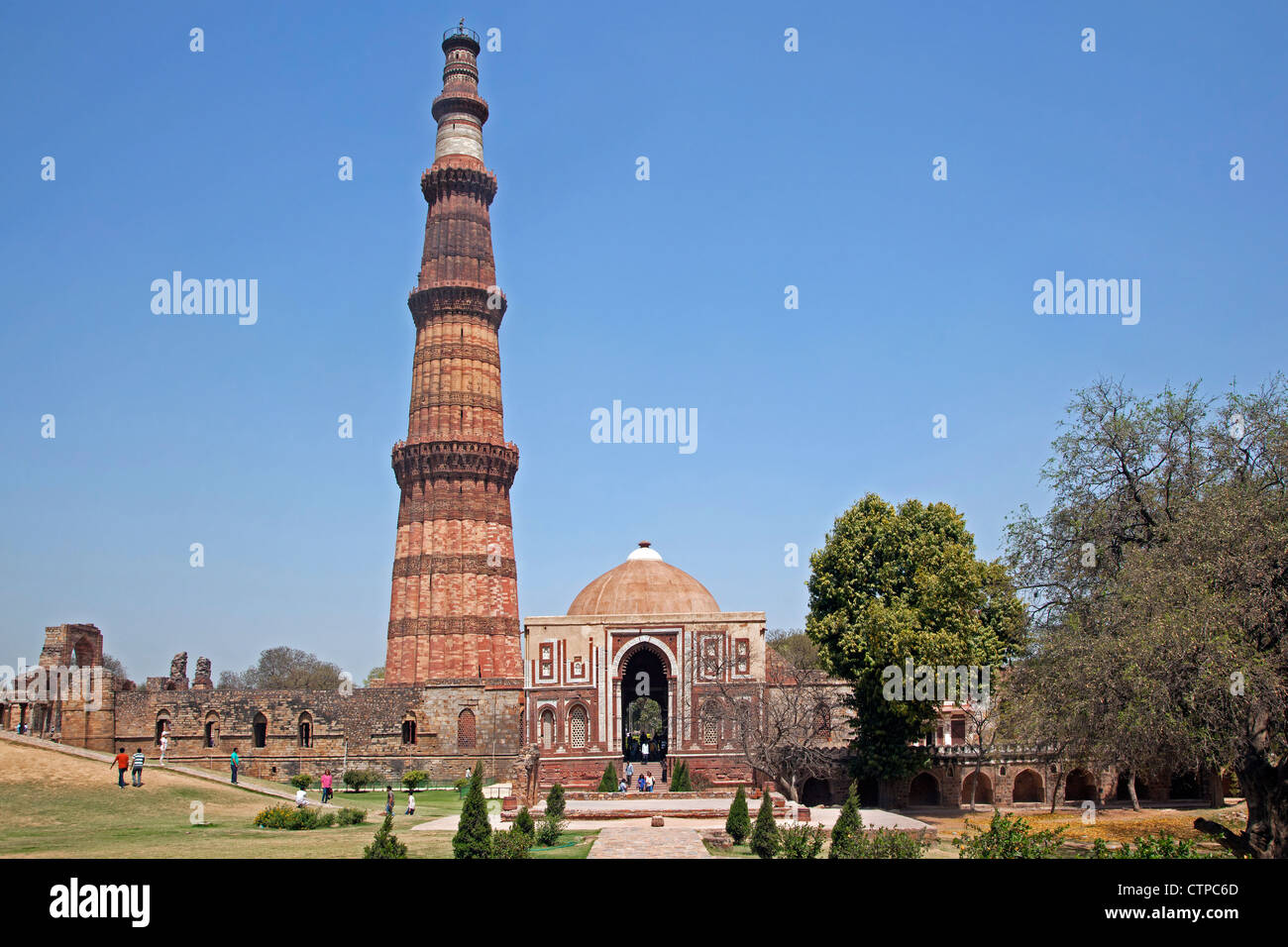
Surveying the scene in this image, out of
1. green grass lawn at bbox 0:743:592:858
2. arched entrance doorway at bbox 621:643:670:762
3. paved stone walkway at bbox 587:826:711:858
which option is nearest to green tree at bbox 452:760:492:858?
green grass lawn at bbox 0:743:592:858

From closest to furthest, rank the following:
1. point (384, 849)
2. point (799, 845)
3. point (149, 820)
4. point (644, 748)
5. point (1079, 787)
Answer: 1. point (384, 849)
2. point (799, 845)
3. point (149, 820)
4. point (1079, 787)
5. point (644, 748)

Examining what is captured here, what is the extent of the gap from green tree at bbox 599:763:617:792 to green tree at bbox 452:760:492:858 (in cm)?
1828

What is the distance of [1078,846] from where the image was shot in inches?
805

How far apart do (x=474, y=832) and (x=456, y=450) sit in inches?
1148

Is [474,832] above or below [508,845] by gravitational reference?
above

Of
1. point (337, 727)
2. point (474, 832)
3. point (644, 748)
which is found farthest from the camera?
point (644, 748)

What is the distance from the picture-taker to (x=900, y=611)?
→ 100ft

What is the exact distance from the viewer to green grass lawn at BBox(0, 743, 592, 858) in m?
20.1

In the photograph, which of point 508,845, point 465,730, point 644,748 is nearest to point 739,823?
point 508,845

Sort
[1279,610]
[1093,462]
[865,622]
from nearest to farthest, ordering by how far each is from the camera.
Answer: [1279,610], [1093,462], [865,622]

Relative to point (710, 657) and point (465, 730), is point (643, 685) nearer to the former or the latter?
point (710, 657)
